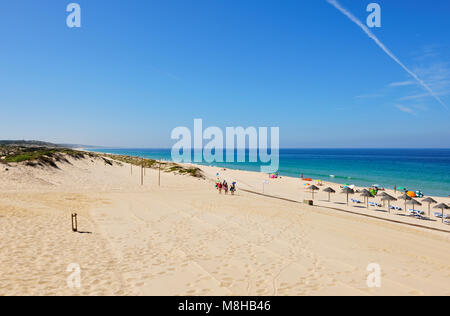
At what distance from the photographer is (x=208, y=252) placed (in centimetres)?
1032

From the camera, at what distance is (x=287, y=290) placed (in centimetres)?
727

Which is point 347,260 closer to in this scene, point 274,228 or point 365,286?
point 365,286

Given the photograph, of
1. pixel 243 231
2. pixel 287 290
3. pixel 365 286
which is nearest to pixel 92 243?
pixel 243 231

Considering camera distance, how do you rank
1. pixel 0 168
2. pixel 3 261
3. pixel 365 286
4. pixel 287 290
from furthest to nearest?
pixel 0 168
pixel 3 261
pixel 365 286
pixel 287 290

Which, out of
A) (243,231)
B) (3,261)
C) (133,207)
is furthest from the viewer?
(133,207)

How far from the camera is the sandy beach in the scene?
24.5 feet

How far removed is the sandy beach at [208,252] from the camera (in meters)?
7.47
